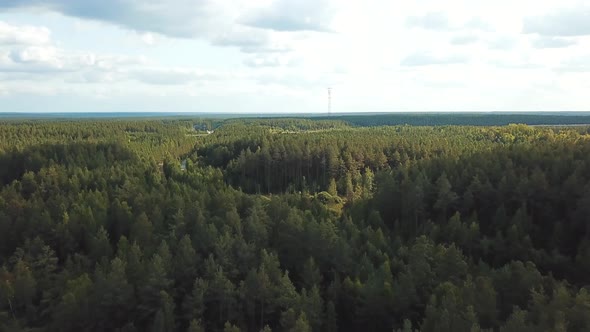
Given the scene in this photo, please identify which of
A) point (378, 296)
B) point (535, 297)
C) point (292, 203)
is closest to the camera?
point (535, 297)

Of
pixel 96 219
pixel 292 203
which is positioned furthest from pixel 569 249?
pixel 96 219

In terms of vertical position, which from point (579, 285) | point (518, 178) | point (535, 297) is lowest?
point (579, 285)

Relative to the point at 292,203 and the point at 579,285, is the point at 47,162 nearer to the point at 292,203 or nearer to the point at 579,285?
the point at 292,203

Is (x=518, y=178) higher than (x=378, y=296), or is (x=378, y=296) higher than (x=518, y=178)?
(x=518, y=178)

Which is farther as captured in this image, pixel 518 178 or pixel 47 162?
pixel 47 162

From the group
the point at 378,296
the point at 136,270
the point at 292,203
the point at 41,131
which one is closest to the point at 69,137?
the point at 41,131

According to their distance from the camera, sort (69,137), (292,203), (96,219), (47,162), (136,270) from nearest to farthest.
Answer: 1. (136,270)
2. (96,219)
3. (292,203)
4. (47,162)
5. (69,137)
